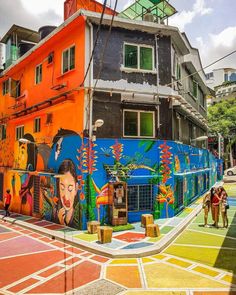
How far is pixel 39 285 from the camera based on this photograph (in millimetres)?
7934

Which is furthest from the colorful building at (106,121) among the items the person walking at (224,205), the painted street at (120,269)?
the painted street at (120,269)

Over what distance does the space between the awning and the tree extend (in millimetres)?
32006

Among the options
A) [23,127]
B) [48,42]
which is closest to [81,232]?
[23,127]

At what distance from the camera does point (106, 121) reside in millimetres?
14461

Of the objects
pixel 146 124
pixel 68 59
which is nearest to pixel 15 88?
pixel 68 59

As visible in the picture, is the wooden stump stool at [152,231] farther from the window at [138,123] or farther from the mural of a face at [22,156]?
the mural of a face at [22,156]

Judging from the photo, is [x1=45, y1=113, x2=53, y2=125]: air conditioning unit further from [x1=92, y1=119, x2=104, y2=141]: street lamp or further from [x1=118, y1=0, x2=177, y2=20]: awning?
[x1=118, y1=0, x2=177, y2=20]: awning

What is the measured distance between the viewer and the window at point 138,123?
1502cm

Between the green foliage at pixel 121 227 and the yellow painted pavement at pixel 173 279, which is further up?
the green foliage at pixel 121 227

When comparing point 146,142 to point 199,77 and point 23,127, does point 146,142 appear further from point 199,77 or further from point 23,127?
point 199,77

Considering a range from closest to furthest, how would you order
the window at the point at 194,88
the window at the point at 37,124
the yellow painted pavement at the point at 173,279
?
the yellow painted pavement at the point at 173,279
the window at the point at 37,124
the window at the point at 194,88

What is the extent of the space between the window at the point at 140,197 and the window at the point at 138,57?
6581mm

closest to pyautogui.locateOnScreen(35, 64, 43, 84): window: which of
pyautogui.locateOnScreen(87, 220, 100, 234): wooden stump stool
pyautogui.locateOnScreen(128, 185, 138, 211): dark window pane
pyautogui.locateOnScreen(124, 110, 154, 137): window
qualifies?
pyautogui.locateOnScreen(124, 110, 154, 137): window

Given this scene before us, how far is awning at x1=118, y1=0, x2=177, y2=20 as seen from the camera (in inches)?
707
